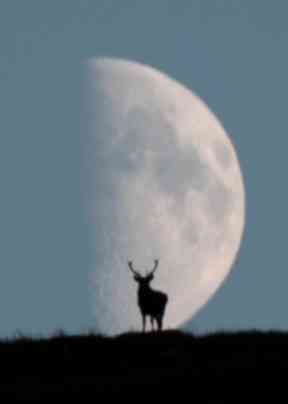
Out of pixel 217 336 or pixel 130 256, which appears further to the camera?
pixel 130 256

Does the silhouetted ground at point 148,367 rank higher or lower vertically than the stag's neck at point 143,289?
lower

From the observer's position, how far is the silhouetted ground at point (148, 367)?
28781 millimetres

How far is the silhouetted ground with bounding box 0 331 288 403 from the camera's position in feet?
94.4

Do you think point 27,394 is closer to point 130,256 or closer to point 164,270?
point 130,256

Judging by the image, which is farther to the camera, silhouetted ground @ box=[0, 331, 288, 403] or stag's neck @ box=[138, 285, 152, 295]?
stag's neck @ box=[138, 285, 152, 295]

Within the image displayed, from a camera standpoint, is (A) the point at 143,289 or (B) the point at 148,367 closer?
(B) the point at 148,367

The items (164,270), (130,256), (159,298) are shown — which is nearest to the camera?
(159,298)

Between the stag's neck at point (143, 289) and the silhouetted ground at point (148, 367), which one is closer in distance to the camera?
the silhouetted ground at point (148, 367)

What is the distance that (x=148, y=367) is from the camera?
32281 millimetres

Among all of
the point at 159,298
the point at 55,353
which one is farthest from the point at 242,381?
the point at 159,298

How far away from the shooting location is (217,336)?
1398 inches

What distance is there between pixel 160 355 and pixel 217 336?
8.55 feet

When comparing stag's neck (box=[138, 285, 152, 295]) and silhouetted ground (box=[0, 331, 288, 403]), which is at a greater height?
stag's neck (box=[138, 285, 152, 295])

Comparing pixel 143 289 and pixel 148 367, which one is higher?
pixel 143 289
